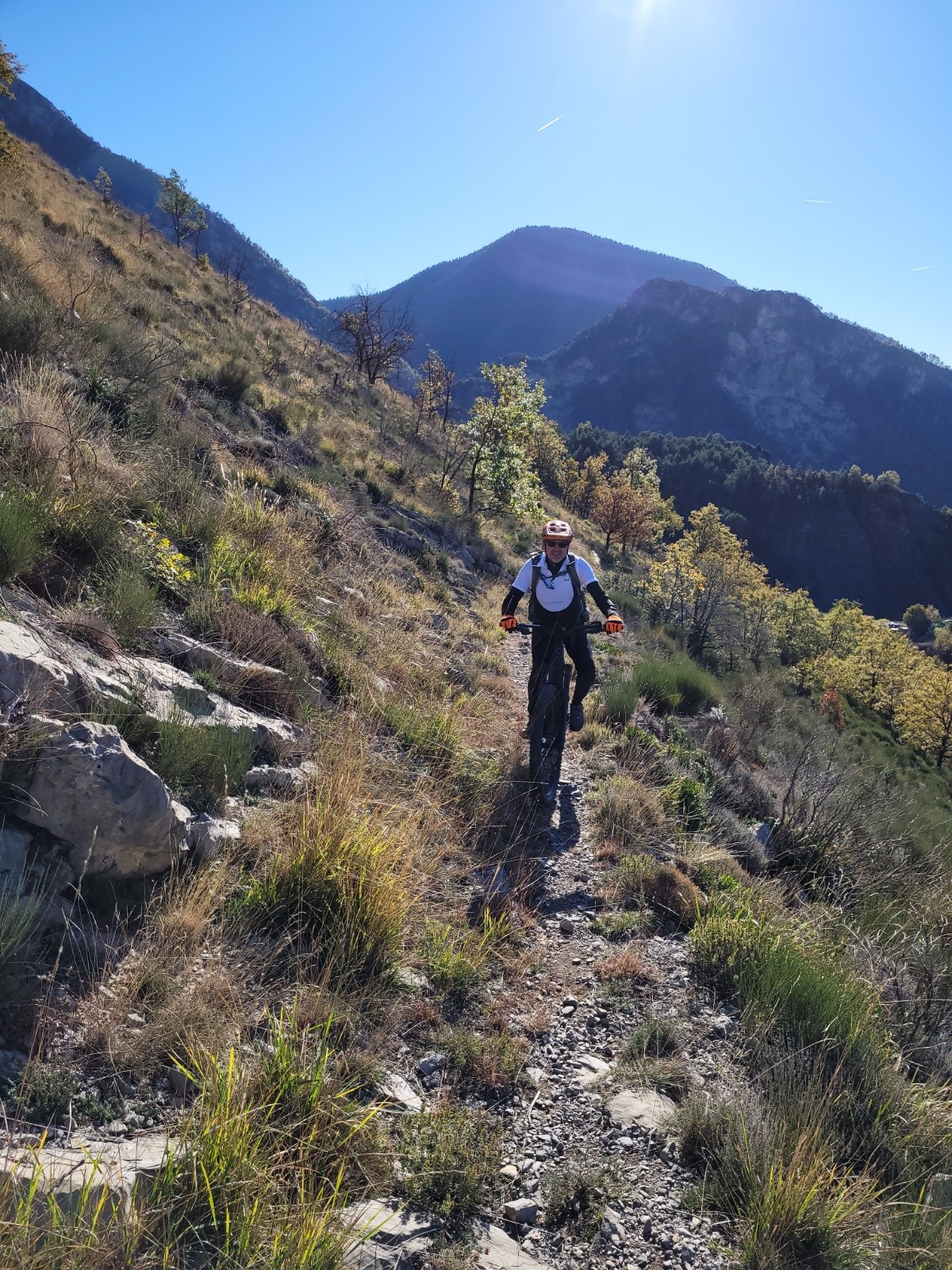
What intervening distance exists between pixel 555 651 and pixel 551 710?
Result: 1.59ft

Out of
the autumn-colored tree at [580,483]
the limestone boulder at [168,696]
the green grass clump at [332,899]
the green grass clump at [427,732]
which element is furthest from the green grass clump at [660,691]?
the autumn-colored tree at [580,483]

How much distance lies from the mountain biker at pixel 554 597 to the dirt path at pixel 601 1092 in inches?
73.2

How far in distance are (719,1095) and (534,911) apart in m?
1.43

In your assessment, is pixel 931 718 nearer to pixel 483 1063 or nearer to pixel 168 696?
pixel 483 1063

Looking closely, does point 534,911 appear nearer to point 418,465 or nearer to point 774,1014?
point 774,1014

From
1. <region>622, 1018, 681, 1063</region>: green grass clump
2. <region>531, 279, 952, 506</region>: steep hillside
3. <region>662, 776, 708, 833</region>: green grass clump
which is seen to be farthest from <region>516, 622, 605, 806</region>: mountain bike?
<region>531, 279, 952, 506</region>: steep hillside

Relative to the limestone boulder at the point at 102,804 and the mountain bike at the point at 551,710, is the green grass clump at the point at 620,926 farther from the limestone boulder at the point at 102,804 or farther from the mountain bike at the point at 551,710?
the limestone boulder at the point at 102,804

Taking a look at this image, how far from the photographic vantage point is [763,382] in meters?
178

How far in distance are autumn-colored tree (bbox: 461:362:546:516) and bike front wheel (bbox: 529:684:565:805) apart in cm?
1345

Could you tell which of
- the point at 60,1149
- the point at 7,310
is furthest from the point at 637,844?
the point at 7,310

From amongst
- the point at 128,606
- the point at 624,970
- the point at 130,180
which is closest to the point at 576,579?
the point at 624,970

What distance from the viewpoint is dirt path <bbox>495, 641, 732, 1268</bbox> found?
2.13 meters

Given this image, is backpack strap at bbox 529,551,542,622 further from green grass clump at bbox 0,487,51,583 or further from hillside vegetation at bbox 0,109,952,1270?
green grass clump at bbox 0,487,51,583

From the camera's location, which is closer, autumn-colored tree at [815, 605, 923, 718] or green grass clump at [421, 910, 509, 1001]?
Answer: green grass clump at [421, 910, 509, 1001]
